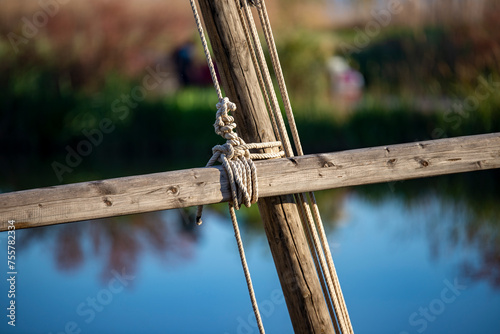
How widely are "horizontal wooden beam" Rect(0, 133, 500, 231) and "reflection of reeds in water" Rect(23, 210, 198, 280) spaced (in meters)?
3.37

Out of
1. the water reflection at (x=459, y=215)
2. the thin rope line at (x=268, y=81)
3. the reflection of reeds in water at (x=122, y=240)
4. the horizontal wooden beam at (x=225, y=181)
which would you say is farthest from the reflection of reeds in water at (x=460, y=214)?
the thin rope line at (x=268, y=81)

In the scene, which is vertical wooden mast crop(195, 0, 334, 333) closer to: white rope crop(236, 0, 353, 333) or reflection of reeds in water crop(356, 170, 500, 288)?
white rope crop(236, 0, 353, 333)

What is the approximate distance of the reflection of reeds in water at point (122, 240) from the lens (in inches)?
169

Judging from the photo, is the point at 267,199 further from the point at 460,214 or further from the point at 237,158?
the point at 460,214

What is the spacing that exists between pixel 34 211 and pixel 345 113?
4.88m

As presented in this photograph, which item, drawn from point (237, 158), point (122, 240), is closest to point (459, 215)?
point (122, 240)

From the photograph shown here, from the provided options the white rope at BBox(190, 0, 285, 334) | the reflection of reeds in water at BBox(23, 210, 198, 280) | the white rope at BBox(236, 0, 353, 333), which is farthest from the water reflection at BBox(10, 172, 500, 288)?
the white rope at BBox(190, 0, 285, 334)

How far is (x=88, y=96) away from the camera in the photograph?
19.9ft

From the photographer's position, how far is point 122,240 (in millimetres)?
4676

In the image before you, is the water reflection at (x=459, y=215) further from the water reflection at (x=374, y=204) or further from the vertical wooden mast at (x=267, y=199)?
the vertical wooden mast at (x=267, y=199)

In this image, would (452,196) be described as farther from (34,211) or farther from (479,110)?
(34,211)

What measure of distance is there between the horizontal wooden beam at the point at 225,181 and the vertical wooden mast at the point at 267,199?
0.28 ft

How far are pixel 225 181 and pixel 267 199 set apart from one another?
12 cm

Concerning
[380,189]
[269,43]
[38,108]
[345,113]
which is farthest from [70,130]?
[269,43]
